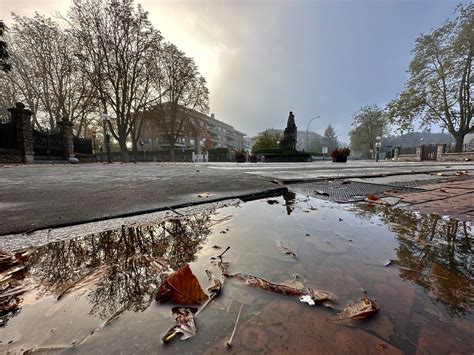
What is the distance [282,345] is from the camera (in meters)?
0.53

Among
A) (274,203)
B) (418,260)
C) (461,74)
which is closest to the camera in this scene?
(418,260)

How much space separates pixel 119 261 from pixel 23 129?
18.4 meters

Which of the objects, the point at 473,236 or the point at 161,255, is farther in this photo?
the point at 473,236

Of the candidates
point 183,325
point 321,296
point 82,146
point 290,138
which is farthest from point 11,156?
point 290,138

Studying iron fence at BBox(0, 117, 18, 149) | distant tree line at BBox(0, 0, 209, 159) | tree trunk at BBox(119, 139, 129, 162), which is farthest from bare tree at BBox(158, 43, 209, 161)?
iron fence at BBox(0, 117, 18, 149)

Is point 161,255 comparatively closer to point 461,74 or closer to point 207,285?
point 207,285

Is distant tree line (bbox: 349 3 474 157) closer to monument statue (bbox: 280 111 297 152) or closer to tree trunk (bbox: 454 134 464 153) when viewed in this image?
tree trunk (bbox: 454 134 464 153)

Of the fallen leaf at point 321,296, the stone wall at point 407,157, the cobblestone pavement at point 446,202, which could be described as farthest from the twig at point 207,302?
the stone wall at point 407,157

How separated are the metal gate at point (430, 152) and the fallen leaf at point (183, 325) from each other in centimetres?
3590

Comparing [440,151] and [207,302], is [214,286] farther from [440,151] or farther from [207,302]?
[440,151]

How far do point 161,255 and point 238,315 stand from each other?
1.64 feet

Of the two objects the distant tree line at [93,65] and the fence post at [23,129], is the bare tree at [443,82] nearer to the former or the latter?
the distant tree line at [93,65]

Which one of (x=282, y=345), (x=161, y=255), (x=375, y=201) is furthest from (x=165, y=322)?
(x=375, y=201)

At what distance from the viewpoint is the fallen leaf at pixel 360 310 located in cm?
62
